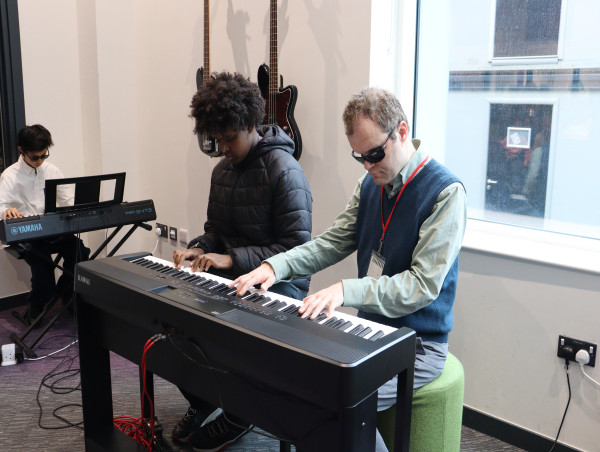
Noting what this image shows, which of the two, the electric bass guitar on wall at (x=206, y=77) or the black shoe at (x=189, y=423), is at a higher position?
the electric bass guitar on wall at (x=206, y=77)

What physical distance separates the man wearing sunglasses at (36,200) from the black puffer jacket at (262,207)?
1656mm

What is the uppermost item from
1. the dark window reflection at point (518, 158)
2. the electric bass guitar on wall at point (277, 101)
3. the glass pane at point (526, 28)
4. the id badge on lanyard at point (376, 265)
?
the glass pane at point (526, 28)

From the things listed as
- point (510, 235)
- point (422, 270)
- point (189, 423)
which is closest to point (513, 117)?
point (510, 235)

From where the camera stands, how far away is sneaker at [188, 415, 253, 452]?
236 cm

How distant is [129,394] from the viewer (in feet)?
9.58

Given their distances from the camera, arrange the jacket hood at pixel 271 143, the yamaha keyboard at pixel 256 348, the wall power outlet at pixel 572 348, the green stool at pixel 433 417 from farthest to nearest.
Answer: the jacket hood at pixel 271 143
the wall power outlet at pixel 572 348
the green stool at pixel 433 417
the yamaha keyboard at pixel 256 348

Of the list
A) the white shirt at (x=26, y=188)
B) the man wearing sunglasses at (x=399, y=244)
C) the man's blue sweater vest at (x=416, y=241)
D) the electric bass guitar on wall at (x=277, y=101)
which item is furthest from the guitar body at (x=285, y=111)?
→ the white shirt at (x=26, y=188)

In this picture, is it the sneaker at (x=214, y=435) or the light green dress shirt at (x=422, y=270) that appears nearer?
the light green dress shirt at (x=422, y=270)

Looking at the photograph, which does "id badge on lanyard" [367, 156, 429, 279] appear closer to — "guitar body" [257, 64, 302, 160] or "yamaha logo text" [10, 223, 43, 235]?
"guitar body" [257, 64, 302, 160]

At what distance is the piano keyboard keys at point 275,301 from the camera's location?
1.48m

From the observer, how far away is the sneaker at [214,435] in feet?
7.75

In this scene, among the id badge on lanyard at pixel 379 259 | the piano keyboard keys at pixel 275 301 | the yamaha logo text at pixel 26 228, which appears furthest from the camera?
the yamaha logo text at pixel 26 228

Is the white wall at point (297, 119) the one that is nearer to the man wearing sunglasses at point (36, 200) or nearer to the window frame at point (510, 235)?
the window frame at point (510, 235)

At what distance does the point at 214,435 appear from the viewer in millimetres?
2359
